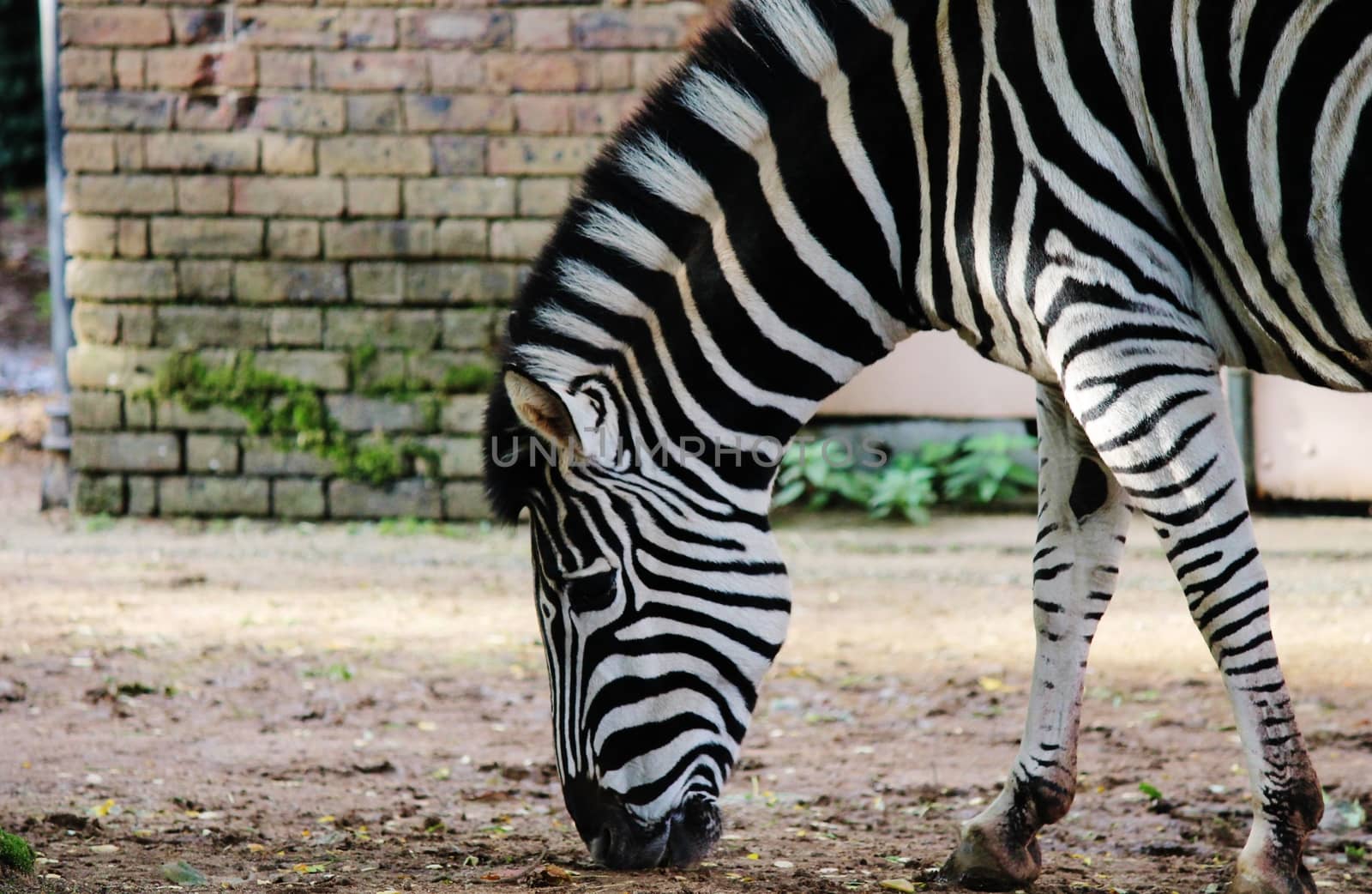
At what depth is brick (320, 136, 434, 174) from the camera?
8.04 metres

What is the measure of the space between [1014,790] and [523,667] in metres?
2.58

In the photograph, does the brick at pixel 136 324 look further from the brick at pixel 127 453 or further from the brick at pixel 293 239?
the brick at pixel 293 239

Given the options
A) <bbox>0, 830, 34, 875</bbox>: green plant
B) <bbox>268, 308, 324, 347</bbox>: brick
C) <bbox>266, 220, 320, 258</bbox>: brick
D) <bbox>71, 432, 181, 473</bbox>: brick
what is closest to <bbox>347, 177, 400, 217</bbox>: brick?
<bbox>266, 220, 320, 258</bbox>: brick

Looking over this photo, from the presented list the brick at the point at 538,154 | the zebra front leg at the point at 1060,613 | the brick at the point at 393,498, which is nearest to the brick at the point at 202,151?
the brick at the point at 538,154

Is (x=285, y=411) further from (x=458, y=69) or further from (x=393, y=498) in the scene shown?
(x=458, y=69)

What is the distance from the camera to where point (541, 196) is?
7988mm

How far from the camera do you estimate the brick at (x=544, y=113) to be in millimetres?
A: 7953

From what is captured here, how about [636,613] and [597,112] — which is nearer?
[636,613]

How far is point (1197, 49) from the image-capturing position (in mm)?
2717

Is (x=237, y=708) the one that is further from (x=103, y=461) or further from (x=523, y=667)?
(x=103, y=461)

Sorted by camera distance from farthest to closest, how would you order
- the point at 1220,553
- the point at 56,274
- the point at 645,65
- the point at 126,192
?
the point at 56,274 < the point at 126,192 < the point at 645,65 < the point at 1220,553

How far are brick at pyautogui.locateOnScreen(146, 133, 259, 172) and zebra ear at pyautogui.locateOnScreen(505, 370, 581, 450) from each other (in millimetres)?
5795

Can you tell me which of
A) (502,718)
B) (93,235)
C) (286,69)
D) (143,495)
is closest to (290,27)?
(286,69)

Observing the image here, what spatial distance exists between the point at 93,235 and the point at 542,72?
274cm
